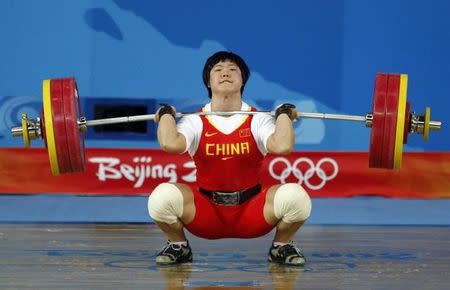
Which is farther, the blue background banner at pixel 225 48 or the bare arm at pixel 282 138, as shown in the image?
the blue background banner at pixel 225 48

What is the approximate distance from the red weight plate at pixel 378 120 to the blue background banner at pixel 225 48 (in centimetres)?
259

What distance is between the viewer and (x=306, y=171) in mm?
6922

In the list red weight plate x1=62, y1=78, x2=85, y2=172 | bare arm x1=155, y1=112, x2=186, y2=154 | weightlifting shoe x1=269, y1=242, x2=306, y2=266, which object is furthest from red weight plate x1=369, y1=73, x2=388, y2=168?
red weight plate x1=62, y1=78, x2=85, y2=172

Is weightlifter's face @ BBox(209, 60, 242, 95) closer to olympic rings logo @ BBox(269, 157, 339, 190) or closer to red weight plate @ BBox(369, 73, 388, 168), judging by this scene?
red weight plate @ BBox(369, 73, 388, 168)

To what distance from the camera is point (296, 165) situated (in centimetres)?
691

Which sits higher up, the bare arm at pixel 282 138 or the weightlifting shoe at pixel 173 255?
the bare arm at pixel 282 138

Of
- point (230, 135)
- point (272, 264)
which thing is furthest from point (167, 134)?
point (272, 264)

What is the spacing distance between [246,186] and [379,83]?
2.36ft

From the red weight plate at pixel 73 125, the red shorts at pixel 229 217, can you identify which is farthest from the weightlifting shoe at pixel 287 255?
the red weight plate at pixel 73 125

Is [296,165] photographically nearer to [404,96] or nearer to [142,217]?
[142,217]

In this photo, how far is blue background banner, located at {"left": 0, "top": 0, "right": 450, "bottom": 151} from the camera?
6812 millimetres

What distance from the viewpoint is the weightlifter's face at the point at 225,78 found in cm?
416

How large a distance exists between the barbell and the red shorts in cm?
37

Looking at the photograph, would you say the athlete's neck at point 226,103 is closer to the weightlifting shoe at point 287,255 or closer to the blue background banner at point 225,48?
the weightlifting shoe at point 287,255
